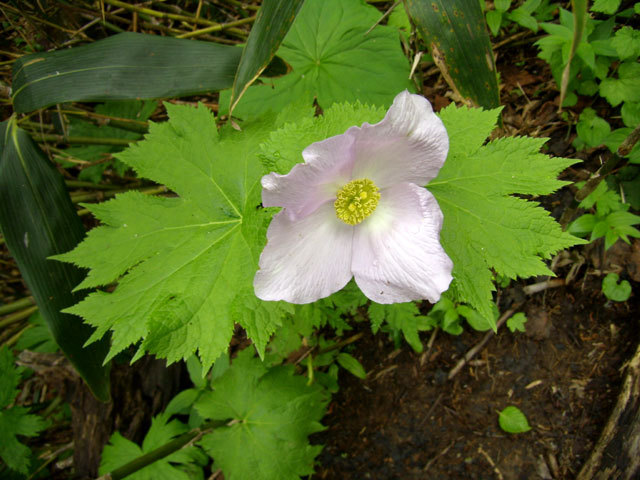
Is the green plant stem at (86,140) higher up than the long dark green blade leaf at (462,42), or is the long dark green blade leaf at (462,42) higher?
the long dark green blade leaf at (462,42)

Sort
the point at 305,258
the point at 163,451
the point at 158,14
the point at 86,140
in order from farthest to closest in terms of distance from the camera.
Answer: the point at 158,14
the point at 86,140
the point at 163,451
the point at 305,258

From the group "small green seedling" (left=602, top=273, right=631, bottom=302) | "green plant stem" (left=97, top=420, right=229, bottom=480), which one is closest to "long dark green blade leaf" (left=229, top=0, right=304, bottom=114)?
"green plant stem" (left=97, top=420, right=229, bottom=480)

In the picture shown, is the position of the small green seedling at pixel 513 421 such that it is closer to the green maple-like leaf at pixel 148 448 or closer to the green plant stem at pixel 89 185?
the green maple-like leaf at pixel 148 448

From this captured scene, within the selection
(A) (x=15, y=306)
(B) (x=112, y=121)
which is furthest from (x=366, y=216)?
(A) (x=15, y=306)

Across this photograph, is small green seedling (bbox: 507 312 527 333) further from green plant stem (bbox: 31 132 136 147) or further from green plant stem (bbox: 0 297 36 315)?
green plant stem (bbox: 0 297 36 315)

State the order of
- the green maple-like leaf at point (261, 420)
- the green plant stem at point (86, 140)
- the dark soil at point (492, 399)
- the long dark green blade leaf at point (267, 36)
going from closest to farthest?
the long dark green blade leaf at point (267, 36) < the green maple-like leaf at point (261, 420) < the dark soil at point (492, 399) < the green plant stem at point (86, 140)

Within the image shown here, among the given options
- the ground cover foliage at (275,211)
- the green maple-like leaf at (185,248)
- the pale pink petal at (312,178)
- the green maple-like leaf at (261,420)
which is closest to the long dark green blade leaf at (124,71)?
the ground cover foliage at (275,211)

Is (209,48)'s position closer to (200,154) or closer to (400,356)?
(200,154)

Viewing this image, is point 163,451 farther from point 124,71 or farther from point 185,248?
point 124,71
